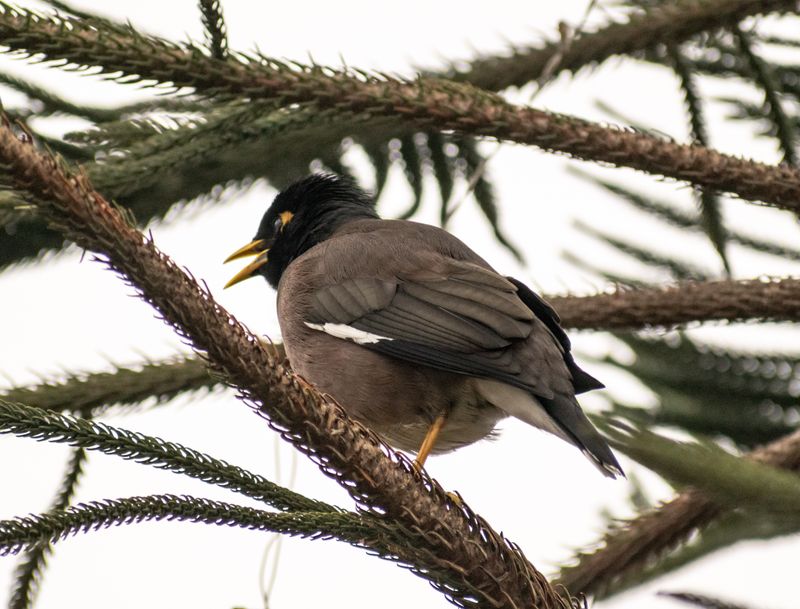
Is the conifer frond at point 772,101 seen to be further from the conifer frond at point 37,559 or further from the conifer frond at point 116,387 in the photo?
the conifer frond at point 37,559

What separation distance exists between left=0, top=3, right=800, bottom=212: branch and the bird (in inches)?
27.3

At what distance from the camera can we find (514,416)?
3674 millimetres

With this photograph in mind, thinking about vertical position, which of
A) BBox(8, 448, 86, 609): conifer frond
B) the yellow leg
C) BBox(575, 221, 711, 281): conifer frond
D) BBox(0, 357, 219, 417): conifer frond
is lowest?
BBox(8, 448, 86, 609): conifer frond

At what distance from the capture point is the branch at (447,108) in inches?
103

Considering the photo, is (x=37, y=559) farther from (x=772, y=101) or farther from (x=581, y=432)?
(x=772, y=101)

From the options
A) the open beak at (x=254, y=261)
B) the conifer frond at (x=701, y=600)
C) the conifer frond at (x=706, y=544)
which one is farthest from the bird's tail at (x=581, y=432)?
the open beak at (x=254, y=261)

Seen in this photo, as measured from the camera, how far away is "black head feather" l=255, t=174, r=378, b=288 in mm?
5129

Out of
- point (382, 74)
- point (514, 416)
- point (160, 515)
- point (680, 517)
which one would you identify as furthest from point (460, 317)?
point (160, 515)

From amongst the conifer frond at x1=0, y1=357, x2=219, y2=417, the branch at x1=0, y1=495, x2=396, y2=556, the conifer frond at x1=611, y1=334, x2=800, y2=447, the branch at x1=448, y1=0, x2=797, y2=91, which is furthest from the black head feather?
the branch at x1=0, y1=495, x2=396, y2=556

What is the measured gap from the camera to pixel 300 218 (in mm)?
5223

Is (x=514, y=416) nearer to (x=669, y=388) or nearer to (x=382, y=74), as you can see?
(x=669, y=388)

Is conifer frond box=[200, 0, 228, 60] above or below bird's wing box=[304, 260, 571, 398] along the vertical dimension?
below

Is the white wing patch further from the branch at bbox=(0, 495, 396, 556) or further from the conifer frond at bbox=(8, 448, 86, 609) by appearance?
the branch at bbox=(0, 495, 396, 556)

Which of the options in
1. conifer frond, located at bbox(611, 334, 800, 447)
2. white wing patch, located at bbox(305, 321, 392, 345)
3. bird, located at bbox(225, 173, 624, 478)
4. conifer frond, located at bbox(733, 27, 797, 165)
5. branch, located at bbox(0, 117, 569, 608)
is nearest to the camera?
branch, located at bbox(0, 117, 569, 608)
